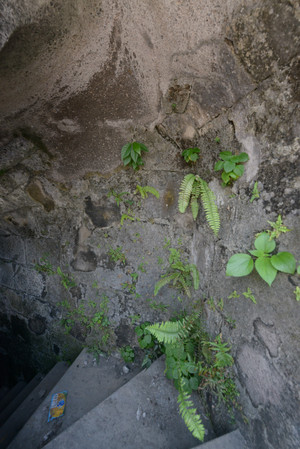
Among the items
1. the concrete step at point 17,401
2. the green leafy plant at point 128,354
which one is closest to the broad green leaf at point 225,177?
the green leafy plant at point 128,354

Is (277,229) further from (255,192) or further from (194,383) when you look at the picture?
(194,383)

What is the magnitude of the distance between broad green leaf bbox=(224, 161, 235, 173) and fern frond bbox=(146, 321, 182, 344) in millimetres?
1195

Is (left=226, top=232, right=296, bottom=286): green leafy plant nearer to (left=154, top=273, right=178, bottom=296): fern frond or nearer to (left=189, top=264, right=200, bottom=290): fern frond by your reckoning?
(left=189, top=264, right=200, bottom=290): fern frond

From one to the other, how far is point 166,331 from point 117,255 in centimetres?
98

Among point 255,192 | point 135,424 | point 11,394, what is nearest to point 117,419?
point 135,424

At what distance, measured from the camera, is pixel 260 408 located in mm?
1527

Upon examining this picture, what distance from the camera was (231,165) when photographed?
164 centimetres

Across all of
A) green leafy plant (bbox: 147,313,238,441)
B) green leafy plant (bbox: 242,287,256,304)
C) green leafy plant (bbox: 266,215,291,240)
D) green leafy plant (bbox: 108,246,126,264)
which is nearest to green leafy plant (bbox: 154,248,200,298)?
green leafy plant (bbox: 147,313,238,441)

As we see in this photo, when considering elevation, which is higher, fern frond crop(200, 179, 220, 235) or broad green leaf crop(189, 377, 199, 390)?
fern frond crop(200, 179, 220, 235)

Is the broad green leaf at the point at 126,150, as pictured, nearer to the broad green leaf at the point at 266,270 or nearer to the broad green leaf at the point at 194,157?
the broad green leaf at the point at 194,157

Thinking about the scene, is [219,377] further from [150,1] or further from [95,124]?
[150,1]

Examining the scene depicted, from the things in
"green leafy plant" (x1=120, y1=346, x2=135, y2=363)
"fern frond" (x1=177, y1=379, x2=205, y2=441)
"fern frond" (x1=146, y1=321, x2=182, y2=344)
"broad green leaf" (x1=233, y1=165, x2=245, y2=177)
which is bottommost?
"green leafy plant" (x1=120, y1=346, x2=135, y2=363)

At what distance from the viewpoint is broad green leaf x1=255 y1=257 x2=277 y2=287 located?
1273 mm

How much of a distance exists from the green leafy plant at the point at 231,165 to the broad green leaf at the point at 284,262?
589 mm
